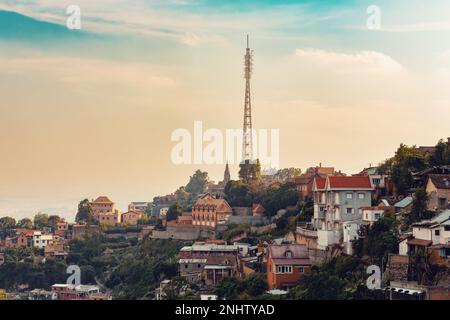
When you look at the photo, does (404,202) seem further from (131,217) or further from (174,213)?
(131,217)

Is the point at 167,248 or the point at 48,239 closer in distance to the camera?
the point at 167,248

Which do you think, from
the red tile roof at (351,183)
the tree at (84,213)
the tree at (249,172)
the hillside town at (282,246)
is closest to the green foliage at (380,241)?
the hillside town at (282,246)

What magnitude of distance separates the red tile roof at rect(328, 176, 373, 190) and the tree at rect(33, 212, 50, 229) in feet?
124

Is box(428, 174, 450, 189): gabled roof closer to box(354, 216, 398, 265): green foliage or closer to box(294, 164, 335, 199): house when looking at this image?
box(354, 216, 398, 265): green foliage

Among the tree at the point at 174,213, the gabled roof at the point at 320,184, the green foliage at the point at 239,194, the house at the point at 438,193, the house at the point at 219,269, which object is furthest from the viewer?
the tree at the point at 174,213

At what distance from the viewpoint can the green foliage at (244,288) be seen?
2378 centimetres

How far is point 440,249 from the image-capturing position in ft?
64.8

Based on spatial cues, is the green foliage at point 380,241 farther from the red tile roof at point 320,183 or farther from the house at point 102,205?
the house at point 102,205

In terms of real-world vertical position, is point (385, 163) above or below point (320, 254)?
above

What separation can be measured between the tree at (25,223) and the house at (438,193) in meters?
42.7

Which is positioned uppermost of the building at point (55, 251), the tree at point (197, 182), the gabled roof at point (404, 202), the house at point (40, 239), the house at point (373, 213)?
the tree at point (197, 182)

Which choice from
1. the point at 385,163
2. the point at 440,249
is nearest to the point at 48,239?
the point at 385,163
